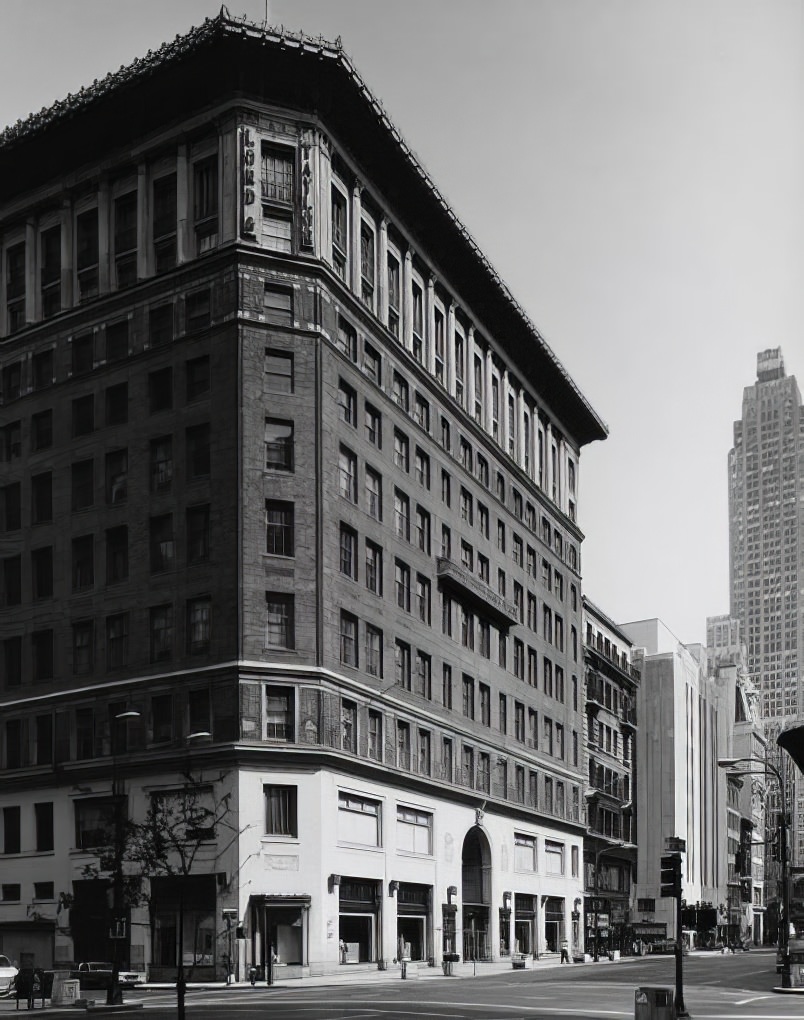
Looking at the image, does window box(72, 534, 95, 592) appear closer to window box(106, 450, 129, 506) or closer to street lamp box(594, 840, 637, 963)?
window box(106, 450, 129, 506)

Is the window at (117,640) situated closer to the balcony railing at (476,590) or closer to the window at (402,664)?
the window at (402,664)

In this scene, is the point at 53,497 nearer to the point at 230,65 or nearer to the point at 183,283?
the point at 183,283

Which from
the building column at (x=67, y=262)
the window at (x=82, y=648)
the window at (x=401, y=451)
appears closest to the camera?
the window at (x=82, y=648)

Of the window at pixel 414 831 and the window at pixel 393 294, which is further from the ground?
the window at pixel 393 294

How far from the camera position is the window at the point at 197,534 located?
75.1 metres

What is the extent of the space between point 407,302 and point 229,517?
78.8ft

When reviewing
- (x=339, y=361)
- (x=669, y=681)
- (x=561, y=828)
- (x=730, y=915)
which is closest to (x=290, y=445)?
(x=339, y=361)

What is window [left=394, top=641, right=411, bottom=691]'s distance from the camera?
85.5 metres

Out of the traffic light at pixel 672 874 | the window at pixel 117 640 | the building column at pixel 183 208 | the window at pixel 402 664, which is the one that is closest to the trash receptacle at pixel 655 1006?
the traffic light at pixel 672 874

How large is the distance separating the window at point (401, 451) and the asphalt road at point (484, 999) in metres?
30.8

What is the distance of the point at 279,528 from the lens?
7538cm

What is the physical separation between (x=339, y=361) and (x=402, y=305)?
1217cm

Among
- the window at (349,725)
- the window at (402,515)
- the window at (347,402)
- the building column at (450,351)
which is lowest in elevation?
the window at (349,725)

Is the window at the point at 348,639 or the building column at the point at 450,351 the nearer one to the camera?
the window at the point at 348,639
